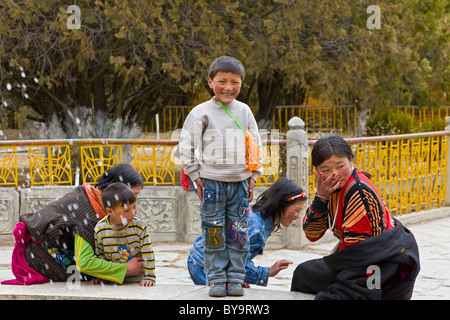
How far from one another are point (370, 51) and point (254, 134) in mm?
8475

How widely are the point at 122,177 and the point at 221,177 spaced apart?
0.69 meters

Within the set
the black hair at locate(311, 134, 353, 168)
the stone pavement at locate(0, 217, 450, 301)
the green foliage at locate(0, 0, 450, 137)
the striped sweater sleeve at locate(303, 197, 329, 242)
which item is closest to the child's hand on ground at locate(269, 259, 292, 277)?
the stone pavement at locate(0, 217, 450, 301)

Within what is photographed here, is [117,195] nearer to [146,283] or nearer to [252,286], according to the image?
[146,283]

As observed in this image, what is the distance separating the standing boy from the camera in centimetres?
406

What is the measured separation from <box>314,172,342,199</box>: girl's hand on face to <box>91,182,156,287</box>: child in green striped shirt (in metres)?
1.23

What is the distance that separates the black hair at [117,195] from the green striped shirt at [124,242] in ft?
0.55

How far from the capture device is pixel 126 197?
401 cm

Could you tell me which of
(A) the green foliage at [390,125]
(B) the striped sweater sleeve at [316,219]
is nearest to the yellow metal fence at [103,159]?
(B) the striped sweater sleeve at [316,219]

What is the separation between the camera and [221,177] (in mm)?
4070

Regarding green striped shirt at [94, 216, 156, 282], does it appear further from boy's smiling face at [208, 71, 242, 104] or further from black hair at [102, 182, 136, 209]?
boy's smiling face at [208, 71, 242, 104]

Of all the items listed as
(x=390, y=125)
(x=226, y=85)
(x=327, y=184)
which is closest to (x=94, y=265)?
(x=226, y=85)

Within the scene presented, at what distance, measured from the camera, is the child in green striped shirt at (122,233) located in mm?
4027

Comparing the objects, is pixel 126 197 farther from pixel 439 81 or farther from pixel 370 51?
pixel 439 81
